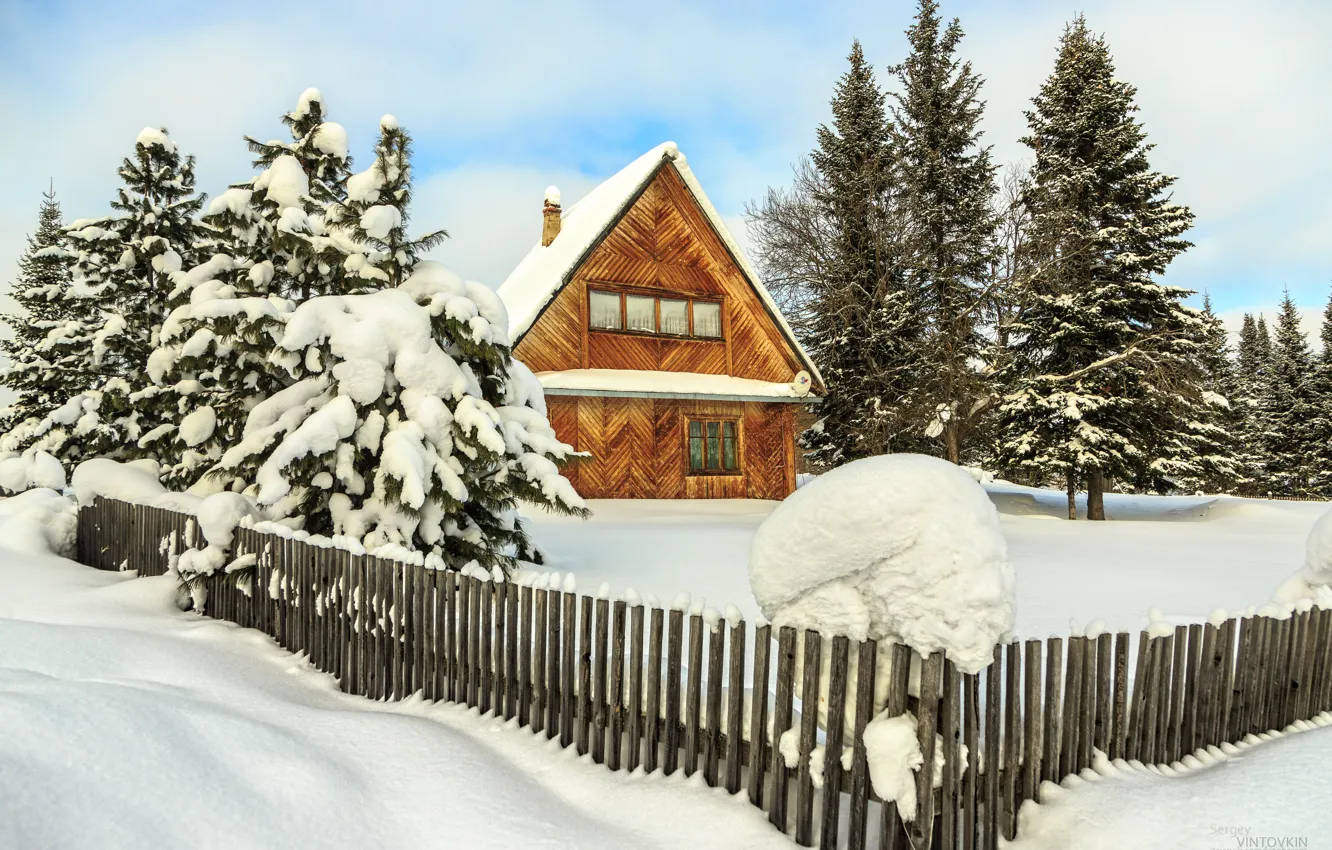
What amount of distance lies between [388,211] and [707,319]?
576 inches

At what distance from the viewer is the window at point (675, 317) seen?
21016 mm

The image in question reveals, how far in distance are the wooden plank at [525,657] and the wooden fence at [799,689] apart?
0.01m

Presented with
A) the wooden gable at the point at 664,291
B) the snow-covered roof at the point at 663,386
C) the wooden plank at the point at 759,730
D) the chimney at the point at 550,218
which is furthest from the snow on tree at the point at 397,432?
the chimney at the point at 550,218

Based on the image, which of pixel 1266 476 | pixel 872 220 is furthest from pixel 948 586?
pixel 1266 476

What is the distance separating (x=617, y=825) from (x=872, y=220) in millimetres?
24239

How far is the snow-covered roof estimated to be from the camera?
1802cm

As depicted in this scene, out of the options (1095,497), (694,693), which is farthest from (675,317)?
(694,693)

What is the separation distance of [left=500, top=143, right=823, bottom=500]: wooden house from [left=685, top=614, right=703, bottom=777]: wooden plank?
45.9 ft

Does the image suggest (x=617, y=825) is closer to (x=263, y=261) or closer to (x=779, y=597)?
(x=779, y=597)

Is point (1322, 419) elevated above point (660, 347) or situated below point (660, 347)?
below

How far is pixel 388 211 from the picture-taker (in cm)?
768

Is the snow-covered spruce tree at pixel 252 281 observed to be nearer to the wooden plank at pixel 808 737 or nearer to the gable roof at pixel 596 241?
the wooden plank at pixel 808 737

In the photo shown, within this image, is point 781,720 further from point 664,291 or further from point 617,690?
point 664,291

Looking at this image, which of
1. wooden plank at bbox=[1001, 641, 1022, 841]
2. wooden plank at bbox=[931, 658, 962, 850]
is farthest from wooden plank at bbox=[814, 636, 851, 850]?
wooden plank at bbox=[1001, 641, 1022, 841]
